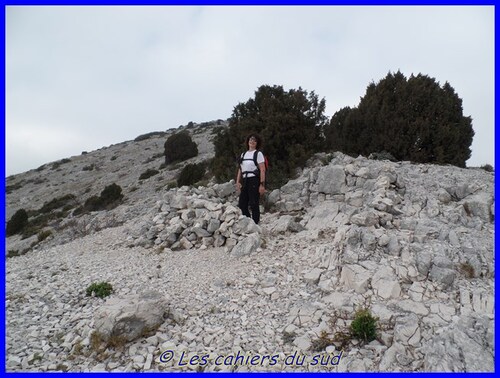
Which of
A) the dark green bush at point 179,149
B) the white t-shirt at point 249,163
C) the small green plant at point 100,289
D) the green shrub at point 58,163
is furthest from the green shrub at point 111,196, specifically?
the green shrub at point 58,163

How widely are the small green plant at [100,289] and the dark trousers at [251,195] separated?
418 centimetres

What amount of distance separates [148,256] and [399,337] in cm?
631

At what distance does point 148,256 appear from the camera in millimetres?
8562

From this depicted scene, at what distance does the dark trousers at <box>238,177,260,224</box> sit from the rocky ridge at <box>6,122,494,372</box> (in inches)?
19.4

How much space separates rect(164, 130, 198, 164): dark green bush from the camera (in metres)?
33.8

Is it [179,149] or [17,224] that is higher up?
[179,149]

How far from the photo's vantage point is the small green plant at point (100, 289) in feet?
21.1

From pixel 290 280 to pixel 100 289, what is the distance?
394 cm

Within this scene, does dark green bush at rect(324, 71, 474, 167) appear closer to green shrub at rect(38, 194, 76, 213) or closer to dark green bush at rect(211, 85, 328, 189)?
dark green bush at rect(211, 85, 328, 189)

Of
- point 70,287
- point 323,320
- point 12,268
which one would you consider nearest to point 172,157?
point 12,268

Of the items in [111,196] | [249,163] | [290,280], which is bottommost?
[290,280]

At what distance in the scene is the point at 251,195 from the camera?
29.6 ft

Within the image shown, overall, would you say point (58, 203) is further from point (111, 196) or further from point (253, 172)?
point (253, 172)

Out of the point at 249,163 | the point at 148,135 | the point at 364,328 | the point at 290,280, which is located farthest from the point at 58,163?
the point at 364,328
